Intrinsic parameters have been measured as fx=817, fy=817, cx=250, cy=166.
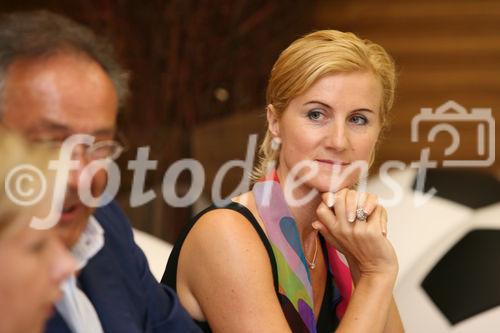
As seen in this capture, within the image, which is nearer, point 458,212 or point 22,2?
point 458,212

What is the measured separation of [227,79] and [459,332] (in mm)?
1273

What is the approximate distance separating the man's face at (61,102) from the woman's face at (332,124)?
0.53 m

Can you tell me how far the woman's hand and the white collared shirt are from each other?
1.48 ft

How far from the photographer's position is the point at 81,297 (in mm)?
1029

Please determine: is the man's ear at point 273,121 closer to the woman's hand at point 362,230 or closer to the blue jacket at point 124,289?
the woman's hand at point 362,230

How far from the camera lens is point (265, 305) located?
1249 millimetres

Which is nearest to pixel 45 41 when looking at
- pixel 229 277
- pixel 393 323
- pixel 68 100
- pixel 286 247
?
pixel 68 100

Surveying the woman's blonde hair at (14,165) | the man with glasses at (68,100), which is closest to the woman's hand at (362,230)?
the man with glasses at (68,100)

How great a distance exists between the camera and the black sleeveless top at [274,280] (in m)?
1.33

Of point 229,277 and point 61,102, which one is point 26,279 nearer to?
point 61,102

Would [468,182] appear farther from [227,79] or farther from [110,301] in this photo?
[110,301]

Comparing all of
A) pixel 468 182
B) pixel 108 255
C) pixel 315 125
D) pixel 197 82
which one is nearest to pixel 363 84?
pixel 315 125

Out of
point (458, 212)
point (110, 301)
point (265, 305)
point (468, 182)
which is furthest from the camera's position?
point (468, 182)

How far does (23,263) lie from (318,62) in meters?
0.78
